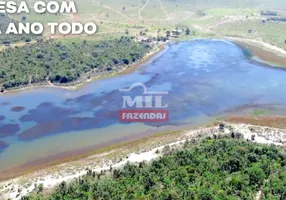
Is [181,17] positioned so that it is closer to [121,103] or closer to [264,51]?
[264,51]

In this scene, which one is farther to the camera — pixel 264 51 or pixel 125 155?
pixel 264 51

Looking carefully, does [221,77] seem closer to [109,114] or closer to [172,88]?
[172,88]

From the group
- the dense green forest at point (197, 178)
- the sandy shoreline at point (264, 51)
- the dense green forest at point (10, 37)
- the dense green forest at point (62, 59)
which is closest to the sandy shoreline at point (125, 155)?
the dense green forest at point (197, 178)

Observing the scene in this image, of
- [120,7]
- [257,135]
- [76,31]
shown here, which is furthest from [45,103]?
[120,7]

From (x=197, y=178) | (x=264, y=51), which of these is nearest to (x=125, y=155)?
(x=197, y=178)

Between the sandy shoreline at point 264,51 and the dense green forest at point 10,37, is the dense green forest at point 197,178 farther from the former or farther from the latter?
the dense green forest at point 10,37
